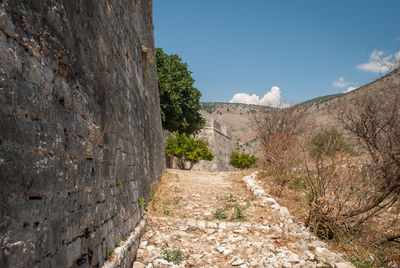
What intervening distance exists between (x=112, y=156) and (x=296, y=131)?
10470mm

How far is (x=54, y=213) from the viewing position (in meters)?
1.70

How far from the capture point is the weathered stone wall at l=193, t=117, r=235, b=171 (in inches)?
956

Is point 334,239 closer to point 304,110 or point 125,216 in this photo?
point 125,216

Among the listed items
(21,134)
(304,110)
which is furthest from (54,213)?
(304,110)

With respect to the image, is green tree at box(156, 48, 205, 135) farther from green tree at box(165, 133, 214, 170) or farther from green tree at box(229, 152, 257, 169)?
green tree at box(229, 152, 257, 169)

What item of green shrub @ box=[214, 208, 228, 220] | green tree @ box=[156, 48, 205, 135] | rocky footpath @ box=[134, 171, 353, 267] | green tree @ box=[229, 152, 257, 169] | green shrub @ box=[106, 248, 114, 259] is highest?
green tree @ box=[156, 48, 205, 135]

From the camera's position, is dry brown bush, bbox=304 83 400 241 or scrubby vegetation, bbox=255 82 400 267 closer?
scrubby vegetation, bbox=255 82 400 267

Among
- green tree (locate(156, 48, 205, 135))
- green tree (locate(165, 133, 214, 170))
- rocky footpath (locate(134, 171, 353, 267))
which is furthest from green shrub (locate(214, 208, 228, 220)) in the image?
green tree (locate(156, 48, 205, 135))

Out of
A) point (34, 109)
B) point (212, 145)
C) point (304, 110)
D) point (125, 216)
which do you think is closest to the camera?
point (34, 109)

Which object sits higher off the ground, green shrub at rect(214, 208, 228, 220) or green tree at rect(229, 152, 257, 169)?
green tree at rect(229, 152, 257, 169)

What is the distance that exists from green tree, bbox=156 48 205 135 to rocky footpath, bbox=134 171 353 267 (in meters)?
9.74

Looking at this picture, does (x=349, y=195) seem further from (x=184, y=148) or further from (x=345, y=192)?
(x=184, y=148)

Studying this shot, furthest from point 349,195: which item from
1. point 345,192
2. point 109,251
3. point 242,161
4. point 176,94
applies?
point 242,161

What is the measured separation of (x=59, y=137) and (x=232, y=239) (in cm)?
310
